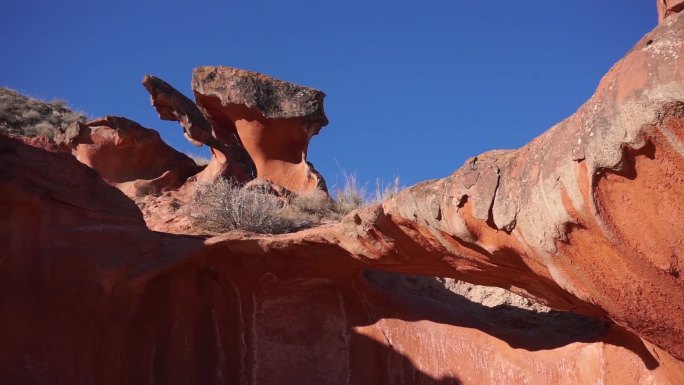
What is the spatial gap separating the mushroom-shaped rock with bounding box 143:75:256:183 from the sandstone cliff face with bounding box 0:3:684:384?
5.21 metres

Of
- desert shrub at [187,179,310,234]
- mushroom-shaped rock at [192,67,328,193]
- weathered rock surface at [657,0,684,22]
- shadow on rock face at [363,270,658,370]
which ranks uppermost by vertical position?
mushroom-shaped rock at [192,67,328,193]

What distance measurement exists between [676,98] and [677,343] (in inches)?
70.0

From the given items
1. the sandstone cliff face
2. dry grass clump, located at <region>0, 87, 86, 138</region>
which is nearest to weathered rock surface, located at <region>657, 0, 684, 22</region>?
the sandstone cliff face

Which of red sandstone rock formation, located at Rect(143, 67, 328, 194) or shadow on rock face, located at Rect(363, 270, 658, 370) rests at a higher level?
red sandstone rock formation, located at Rect(143, 67, 328, 194)

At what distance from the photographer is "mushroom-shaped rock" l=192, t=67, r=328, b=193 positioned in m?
11.3

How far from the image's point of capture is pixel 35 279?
16.3 ft

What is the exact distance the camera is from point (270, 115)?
11.3 meters

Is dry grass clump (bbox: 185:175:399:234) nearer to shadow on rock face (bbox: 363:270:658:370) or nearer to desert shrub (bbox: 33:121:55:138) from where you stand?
shadow on rock face (bbox: 363:270:658:370)

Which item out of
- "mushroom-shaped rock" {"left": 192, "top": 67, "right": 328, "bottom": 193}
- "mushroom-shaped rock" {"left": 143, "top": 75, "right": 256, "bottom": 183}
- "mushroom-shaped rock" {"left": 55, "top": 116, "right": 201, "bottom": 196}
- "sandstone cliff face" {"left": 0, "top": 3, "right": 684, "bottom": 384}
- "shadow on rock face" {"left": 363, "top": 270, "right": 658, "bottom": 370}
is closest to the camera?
"sandstone cliff face" {"left": 0, "top": 3, "right": 684, "bottom": 384}

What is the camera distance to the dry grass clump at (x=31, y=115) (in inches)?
726

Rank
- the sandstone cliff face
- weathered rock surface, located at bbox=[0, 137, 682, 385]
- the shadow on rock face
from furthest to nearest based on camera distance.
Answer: the shadow on rock face → weathered rock surface, located at bbox=[0, 137, 682, 385] → the sandstone cliff face

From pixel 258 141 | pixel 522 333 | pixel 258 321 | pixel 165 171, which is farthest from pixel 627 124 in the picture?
pixel 165 171

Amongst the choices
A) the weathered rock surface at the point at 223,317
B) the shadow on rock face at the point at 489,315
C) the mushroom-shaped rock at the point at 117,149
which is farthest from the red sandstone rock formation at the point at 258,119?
the weathered rock surface at the point at 223,317

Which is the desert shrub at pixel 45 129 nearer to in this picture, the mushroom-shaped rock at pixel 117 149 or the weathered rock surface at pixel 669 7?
the mushroom-shaped rock at pixel 117 149
